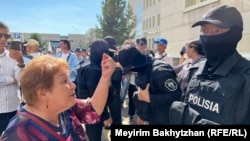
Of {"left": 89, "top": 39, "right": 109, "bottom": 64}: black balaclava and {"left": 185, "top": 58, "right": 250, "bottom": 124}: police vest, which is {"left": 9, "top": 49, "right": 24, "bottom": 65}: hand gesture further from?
{"left": 185, "top": 58, "right": 250, "bottom": 124}: police vest

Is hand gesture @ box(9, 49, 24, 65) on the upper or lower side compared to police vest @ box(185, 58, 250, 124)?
upper

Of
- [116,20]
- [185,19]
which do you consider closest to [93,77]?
[185,19]

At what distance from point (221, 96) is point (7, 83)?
236 cm

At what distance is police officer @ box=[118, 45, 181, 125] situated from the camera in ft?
7.59

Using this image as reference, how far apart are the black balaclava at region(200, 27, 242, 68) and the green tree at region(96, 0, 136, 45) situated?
2236 centimetres

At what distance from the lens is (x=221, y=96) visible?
1.50 meters

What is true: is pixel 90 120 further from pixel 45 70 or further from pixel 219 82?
pixel 219 82

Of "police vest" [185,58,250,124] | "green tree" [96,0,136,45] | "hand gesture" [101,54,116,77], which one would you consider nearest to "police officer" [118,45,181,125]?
"hand gesture" [101,54,116,77]

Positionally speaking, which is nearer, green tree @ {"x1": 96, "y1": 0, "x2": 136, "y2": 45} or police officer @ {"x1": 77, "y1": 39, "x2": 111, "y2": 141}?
police officer @ {"x1": 77, "y1": 39, "x2": 111, "y2": 141}

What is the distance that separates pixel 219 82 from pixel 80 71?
1.99 m

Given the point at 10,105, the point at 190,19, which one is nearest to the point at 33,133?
the point at 10,105

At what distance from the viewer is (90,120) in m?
1.84

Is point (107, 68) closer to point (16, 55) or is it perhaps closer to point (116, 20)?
point (16, 55)

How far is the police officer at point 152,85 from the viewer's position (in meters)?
2.31
